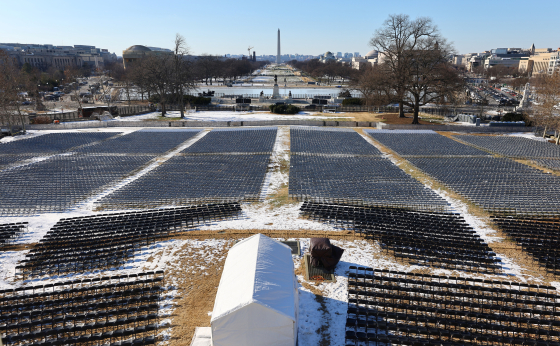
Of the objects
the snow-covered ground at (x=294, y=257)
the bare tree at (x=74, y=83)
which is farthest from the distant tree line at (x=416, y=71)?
the bare tree at (x=74, y=83)

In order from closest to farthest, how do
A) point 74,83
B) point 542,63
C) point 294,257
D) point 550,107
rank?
1. point 294,257
2. point 550,107
3. point 74,83
4. point 542,63

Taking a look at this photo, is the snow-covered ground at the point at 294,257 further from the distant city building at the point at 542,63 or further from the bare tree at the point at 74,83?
the distant city building at the point at 542,63

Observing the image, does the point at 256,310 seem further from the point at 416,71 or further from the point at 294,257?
the point at 416,71

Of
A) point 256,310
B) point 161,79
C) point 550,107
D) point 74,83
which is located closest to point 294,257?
point 256,310

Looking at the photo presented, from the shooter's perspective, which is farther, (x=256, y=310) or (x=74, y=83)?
(x=74, y=83)

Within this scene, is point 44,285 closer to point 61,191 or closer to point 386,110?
point 61,191

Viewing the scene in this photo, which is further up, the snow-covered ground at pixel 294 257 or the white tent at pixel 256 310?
the white tent at pixel 256 310

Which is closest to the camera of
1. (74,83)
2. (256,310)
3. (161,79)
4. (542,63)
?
(256,310)

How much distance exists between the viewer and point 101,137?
46.3m

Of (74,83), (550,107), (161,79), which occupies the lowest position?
(550,107)

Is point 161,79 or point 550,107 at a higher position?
point 161,79

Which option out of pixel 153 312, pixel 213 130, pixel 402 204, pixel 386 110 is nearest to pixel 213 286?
pixel 153 312

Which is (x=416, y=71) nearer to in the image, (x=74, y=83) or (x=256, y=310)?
(x=256, y=310)

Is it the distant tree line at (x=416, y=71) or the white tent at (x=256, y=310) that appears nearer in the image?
the white tent at (x=256, y=310)
